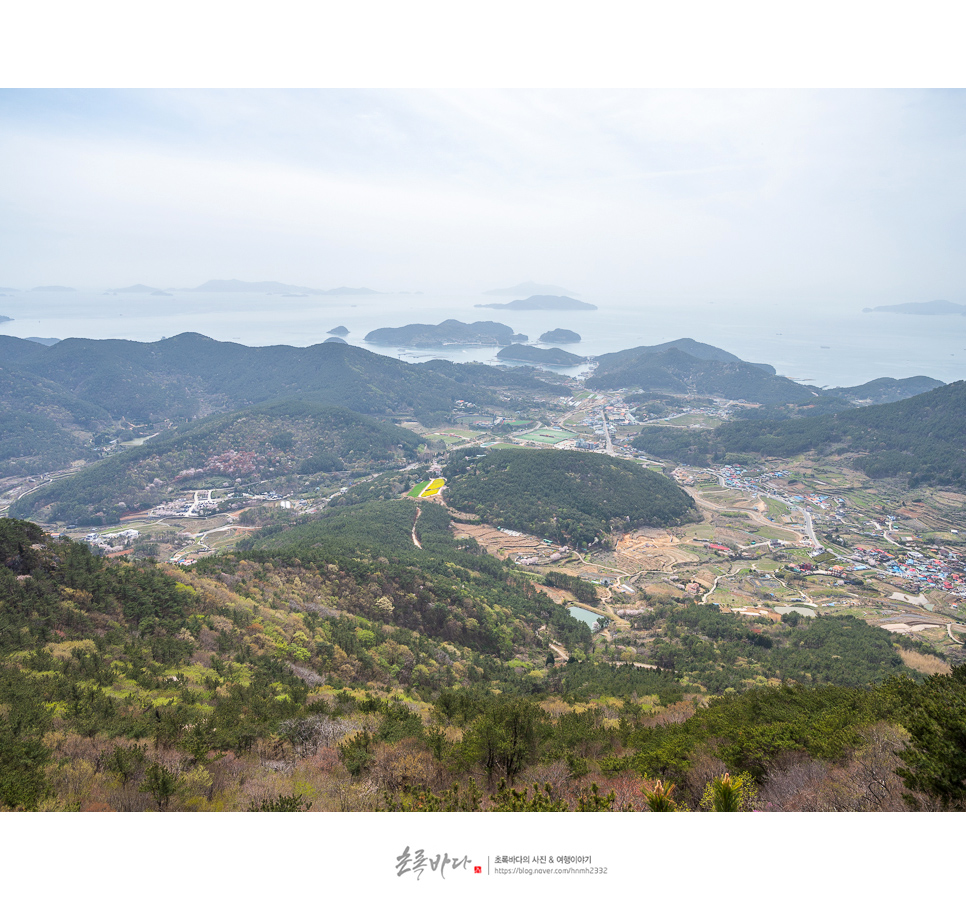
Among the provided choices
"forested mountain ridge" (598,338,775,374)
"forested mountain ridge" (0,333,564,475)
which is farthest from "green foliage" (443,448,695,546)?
"forested mountain ridge" (598,338,775,374)

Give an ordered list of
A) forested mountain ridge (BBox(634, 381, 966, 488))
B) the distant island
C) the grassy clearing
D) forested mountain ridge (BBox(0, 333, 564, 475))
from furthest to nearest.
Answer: the distant island → forested mountain ridge (BBox(0, 333, 564, 475)) → forested mountain ridge (BBox(634, 381, 966, 488)) → the grassy clearing

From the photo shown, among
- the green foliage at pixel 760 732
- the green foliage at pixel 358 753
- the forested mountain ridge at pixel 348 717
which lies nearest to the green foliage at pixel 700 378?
the forested mountain ridge at pixel 348 717

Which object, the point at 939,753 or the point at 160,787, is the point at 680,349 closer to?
the point at 939,753

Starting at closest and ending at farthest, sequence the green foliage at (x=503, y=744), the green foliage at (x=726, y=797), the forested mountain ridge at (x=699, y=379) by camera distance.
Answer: the green foliage at (x=726, y=797) < the green foliage at (x=503, y=744) < the forested mountain ridge at (x=699, y=379)

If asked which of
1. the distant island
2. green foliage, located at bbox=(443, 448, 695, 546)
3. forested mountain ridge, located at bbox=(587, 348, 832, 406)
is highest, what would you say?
the distant island

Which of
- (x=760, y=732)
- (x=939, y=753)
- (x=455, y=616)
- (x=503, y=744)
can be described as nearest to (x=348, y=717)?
(x=503, y=744)

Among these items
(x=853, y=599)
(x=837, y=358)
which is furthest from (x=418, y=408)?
(x=837, y=358)

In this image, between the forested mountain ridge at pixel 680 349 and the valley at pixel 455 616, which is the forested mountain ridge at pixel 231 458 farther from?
the forested mountain ridge at pixel 680 349

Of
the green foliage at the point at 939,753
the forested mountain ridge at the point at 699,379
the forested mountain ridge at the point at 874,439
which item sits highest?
the green foliage at the point at 939,753

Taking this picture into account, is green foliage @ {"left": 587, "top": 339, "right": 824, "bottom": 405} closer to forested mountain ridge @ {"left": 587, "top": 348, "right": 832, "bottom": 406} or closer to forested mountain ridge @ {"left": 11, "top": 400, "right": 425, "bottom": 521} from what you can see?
forested mountain ridge @ {"left": 587, "top": 348, "right": 832, "bottom": 406}

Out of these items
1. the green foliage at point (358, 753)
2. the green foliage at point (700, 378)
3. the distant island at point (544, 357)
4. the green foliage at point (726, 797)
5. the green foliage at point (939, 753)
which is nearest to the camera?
the green foliage at point (726, 797)

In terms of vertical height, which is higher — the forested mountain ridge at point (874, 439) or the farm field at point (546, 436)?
the forested mountain ridge at point (874, 439)
